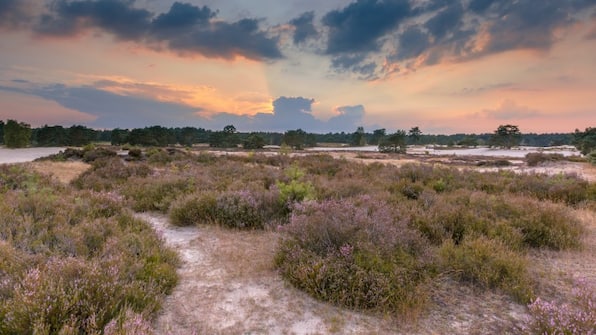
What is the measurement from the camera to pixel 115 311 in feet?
11.1

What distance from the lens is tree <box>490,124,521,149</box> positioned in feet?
375

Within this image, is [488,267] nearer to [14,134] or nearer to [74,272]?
[74,272]

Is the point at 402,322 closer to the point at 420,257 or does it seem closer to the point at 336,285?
the point at 336,285

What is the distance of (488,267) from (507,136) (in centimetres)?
13446

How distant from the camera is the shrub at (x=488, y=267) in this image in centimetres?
457

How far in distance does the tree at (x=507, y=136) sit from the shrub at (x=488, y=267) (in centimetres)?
13243

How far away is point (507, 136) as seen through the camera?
11512cm

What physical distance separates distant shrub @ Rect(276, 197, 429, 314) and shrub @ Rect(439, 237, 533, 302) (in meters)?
0.58

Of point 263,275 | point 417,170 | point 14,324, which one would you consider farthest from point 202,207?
point 417,170

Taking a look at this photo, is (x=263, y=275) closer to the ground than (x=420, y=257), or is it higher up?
closer to the ground

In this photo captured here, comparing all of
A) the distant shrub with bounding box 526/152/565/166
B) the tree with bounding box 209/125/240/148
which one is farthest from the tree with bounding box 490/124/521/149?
the tree with bounding box 209/125/240/148

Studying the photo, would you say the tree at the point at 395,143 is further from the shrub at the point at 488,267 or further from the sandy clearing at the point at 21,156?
the shrub at the point at 488,267

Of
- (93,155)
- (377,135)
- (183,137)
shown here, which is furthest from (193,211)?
(377,135)

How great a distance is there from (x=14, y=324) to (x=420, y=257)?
5.13 m
